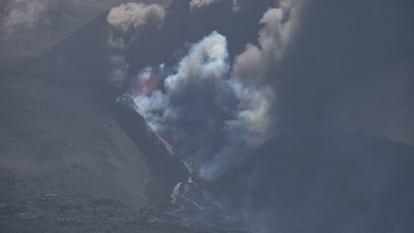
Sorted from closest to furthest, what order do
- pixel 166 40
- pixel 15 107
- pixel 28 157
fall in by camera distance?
pixel 28 157 → pixel 15 107 → pixel 166 40

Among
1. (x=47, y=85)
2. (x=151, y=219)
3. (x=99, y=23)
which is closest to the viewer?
(x=151, y=219)

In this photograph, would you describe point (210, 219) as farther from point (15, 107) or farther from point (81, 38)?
point (81, 38)

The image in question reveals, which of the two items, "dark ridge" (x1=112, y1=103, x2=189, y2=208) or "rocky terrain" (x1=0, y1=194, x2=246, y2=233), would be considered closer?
"rocky terrain" (x1=0, y1=194, x2=246, y2=233)

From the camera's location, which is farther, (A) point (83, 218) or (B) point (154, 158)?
(B) point (154, 158)

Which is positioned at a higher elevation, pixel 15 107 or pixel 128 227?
pixel 15 107

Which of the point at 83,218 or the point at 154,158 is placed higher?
the point at 154,158

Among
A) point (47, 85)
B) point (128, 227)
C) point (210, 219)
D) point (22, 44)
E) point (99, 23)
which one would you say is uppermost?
point (99, 23)

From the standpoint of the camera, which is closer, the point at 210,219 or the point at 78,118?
the point at 210,219

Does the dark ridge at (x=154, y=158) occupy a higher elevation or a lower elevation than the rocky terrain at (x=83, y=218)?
higher

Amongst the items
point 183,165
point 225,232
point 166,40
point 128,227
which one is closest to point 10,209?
point 128,227

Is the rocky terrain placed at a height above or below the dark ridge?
below

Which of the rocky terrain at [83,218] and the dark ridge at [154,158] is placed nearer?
the rocky terrain at [83,218]
